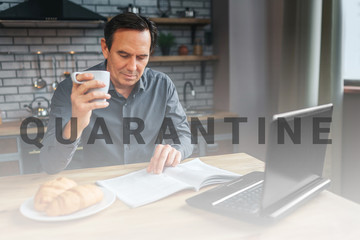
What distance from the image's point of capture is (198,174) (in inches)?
43.4

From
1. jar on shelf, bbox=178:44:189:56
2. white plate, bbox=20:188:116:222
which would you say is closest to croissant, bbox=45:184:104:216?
white plate, bbox=20:188:116:222

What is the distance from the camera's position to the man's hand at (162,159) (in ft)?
3.76

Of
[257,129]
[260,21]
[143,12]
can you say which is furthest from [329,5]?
[143,12]

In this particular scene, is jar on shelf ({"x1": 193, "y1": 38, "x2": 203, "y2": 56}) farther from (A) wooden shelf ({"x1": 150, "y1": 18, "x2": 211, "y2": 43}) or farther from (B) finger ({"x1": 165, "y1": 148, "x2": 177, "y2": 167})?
(B) finger ({"x1": 165, "y1": 148, "x2": 177, "y2": 167})

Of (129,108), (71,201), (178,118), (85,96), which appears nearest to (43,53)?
(129,108)

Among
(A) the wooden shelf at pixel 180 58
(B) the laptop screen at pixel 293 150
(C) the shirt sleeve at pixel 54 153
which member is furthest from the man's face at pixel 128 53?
(A) the wooden shelf at pixel 180 58

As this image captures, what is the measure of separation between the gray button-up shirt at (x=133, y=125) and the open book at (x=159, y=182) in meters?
0.42

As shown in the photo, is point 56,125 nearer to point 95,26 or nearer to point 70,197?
point 70,197

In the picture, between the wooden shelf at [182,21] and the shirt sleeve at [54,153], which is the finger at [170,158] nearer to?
the shirt sleeve at [54,153]

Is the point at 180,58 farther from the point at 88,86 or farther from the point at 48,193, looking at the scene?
the point at 48,193

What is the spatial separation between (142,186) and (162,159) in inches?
6.2

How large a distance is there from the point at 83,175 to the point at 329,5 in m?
1.80

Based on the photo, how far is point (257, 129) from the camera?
3072 millimetres

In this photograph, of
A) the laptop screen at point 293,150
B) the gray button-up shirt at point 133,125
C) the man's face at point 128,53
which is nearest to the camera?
the laptop screen at point 293,150
